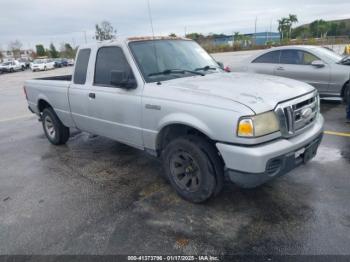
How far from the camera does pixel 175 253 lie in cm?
287

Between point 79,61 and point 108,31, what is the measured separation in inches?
881

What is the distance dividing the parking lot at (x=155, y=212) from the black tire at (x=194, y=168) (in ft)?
→ 0.60

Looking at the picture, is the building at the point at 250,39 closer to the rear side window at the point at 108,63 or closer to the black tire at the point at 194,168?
the rear side window at the point at 108,63

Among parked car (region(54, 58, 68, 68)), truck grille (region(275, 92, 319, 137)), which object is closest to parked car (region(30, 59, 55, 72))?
parked car (region(54, 58, 68, 68))

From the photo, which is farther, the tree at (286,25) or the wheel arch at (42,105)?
the tree at (286,25)

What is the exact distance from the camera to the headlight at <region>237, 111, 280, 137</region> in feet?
9.86

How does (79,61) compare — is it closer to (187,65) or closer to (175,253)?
(187,65)

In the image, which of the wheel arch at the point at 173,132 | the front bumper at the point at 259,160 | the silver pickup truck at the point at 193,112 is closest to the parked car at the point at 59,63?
the silver pickup truck at the point at 193,112

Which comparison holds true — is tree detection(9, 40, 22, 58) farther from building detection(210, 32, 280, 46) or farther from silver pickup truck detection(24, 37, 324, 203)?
Answer: silver pickup truck detection(24, 37, 324, 203)

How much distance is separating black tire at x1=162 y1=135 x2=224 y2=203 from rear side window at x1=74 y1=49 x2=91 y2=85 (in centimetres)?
210

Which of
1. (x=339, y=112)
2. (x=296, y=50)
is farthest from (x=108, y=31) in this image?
(x=339, y=112)

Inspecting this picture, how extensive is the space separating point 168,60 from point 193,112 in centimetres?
127

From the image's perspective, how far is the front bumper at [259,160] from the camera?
118 inches

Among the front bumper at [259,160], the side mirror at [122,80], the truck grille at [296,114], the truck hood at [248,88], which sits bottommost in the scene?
the front bumper at [259,160]
